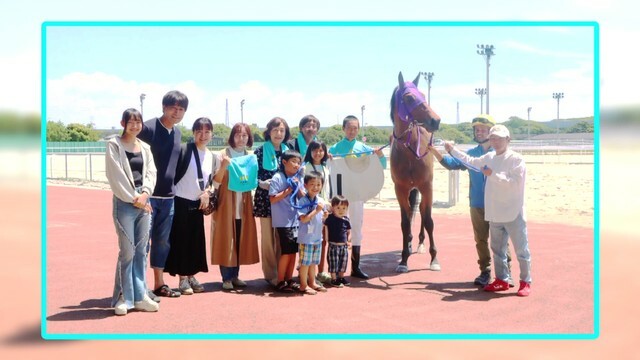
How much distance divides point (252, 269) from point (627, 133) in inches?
1508

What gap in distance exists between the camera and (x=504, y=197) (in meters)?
6.37

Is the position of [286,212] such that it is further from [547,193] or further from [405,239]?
[547,193]

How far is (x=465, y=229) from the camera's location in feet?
38.0

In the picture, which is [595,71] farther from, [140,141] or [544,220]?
[544,220]

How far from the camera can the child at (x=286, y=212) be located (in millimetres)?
6379

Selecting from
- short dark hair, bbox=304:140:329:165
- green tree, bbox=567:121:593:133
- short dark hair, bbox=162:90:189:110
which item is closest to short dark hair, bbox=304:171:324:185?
short dark hair, bbox=304:140:329:165

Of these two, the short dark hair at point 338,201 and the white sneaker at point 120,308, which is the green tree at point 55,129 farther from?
the short dark hair at point 338,201

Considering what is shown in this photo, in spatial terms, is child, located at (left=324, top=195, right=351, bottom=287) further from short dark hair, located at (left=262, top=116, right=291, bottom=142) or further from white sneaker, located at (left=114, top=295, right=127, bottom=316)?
white sneaker, located at (left=114, top=295, right=127, bottom=316)

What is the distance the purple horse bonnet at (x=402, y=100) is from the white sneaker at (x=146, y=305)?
3395mm

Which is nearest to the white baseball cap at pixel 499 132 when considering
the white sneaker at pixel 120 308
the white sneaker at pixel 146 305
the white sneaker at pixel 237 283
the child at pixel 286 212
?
the child at pixel 286 212

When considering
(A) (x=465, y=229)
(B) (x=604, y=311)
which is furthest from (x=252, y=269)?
(A) (x=465, y=229)

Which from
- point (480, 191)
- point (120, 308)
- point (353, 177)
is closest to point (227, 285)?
point (120, 308)

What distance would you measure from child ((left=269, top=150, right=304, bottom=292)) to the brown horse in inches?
60.0

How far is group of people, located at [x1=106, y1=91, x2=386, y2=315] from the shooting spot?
18.8 ft
